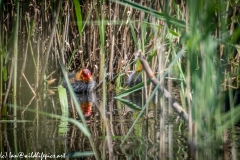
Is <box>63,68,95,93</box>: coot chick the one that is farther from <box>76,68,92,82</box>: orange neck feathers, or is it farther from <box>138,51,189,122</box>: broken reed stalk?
<box>138,51,189,122</box>: broken reed stalk

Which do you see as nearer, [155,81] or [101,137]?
[155,81]

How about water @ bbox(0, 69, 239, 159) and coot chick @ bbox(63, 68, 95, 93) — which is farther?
coot chick @ bbox(63, 68, 95, 93)

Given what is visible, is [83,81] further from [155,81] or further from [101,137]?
[155,81]

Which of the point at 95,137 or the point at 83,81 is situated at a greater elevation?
the point at 83,81

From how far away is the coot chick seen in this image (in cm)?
548

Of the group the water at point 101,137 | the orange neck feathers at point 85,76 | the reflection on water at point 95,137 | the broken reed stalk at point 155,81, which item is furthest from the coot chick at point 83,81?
the broken reed stalk at point 155,81

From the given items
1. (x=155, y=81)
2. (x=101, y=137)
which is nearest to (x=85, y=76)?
(x=101, y=137)

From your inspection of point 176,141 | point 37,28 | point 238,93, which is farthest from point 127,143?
point 37,28

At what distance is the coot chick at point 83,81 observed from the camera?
18.0 feet

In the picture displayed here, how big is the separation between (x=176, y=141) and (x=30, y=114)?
1.36m

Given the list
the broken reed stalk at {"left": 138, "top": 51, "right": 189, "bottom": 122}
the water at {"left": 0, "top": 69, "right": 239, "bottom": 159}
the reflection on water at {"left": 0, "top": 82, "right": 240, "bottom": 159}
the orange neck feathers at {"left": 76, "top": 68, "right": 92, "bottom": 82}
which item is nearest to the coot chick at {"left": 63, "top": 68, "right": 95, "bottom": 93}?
the orange neck feathers at {"left": 76, "top": 68, "right": 92, "bottom": 82}

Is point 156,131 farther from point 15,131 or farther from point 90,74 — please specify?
point 90,74

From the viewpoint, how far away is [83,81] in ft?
17.9

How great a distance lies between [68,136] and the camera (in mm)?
2895
